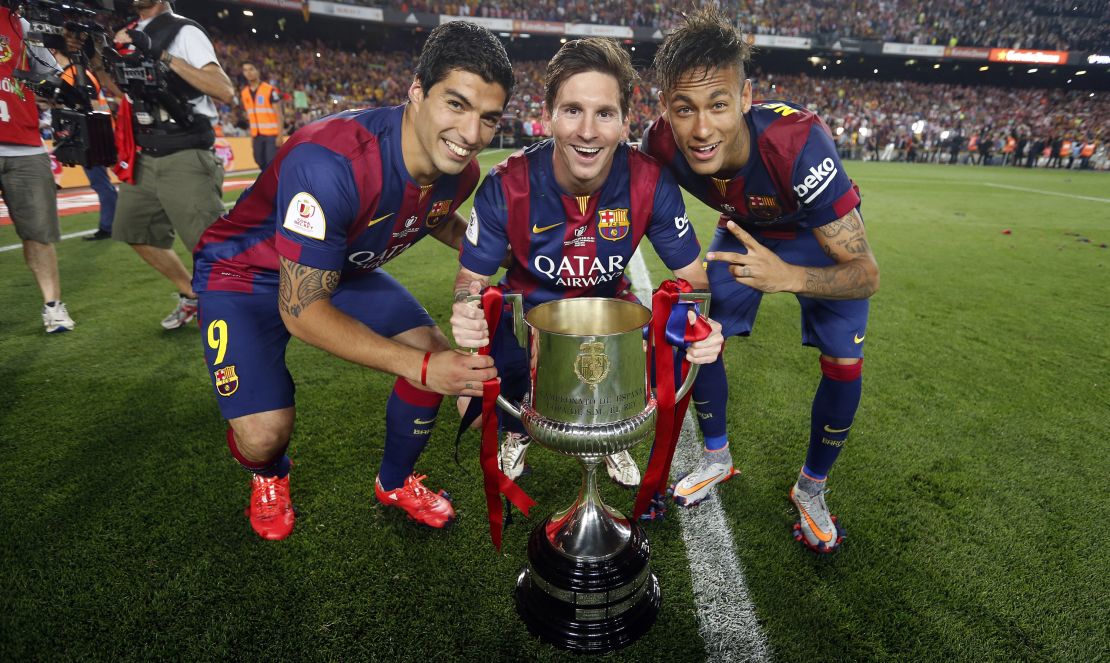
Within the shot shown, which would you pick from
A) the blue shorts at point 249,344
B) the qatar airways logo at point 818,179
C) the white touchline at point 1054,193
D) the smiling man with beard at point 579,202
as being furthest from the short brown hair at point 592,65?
the white touchline at point 1054,193

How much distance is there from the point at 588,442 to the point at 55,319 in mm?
4292

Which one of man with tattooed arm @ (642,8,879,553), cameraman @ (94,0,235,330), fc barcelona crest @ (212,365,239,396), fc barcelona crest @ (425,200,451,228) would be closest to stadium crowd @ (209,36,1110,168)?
cameraman @ (94,0,235,330)

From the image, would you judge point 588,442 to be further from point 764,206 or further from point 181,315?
point 181,315

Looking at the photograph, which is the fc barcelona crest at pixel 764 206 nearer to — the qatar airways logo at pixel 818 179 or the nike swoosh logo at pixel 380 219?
the qatar airways logo at pixel 818 179

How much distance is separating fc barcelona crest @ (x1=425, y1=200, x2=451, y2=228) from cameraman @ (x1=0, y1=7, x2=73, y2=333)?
292cm

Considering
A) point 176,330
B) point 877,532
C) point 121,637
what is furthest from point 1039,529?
point 176,330

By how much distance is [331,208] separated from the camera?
5.64 ft

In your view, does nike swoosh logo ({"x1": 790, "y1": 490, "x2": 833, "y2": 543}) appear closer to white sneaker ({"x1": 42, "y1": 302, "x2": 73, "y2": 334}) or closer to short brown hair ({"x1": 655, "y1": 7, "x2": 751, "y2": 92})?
short brown hair ({"x1": 655, "y1": 7, "x2": 751, "y2": 92})

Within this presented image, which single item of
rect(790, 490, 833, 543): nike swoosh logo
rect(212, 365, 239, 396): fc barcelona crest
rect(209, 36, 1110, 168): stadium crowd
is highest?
rect(209, 36, 1110, 168): stadium crowd

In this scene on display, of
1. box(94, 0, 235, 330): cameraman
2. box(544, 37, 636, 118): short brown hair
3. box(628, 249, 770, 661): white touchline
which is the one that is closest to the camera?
box(628, 249, 770, 661): white touchline

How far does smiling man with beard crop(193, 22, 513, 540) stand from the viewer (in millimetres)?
1686

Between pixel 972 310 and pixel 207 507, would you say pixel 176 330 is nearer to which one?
pixel 207 507

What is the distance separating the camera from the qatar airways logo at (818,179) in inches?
74.6

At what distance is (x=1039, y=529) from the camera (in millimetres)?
2080
